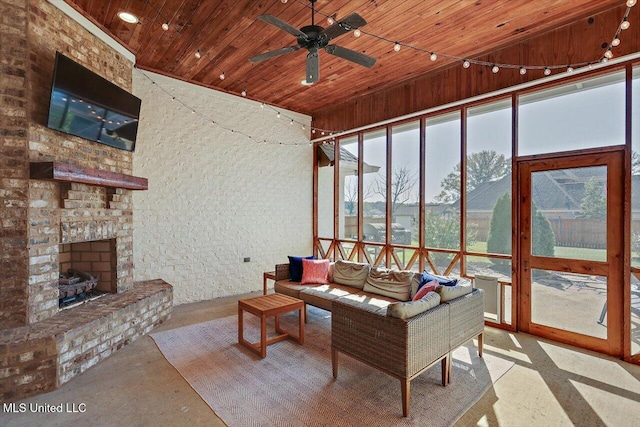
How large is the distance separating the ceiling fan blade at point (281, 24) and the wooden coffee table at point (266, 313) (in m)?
2.61

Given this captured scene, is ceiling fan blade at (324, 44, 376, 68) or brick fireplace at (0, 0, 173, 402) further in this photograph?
ceiling fan blade at (324, 44, 376, 68)

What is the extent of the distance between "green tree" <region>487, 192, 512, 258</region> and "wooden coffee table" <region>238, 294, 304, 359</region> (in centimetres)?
265

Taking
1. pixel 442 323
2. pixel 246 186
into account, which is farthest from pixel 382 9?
pixel 246 186

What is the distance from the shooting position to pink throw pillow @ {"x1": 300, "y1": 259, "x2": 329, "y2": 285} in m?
4.61

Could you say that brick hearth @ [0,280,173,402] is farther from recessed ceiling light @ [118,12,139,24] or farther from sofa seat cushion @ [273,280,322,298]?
recessed ceiling light @ [118,12,139,24]

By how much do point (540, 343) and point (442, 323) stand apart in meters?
1.81

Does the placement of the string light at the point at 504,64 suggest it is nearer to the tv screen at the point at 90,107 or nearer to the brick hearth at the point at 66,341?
the tv screen at the point at 90,107

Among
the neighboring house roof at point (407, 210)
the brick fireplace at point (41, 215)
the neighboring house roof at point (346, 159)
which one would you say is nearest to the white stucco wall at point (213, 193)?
the neighboring house roof at point (346, 159)

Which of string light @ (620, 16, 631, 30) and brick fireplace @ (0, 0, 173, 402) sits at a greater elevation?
string light @ (620, 16, 631, 30)

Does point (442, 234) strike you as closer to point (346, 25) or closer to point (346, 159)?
point (346, 159)

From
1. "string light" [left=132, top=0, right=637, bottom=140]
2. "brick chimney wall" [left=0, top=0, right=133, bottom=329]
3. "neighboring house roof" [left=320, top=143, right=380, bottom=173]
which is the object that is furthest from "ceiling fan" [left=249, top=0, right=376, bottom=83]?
"neighboring house roof" [left=320, top=143, right=380, bottom=173]

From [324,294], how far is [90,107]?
11.0ft

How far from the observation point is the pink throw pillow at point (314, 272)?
15.1ft

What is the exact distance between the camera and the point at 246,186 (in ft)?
18.9
